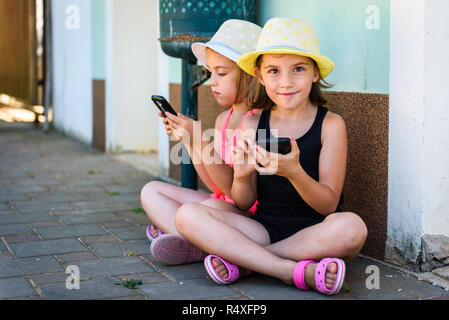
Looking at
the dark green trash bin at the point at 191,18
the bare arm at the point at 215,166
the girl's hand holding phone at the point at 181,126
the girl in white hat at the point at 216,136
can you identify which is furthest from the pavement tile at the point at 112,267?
the dark green trash bin at the point at 191,18

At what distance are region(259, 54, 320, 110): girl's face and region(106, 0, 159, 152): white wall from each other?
451cm

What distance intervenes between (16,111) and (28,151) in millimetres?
6258

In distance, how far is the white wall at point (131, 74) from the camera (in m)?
7.31

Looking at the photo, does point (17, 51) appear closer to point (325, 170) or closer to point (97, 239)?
point (97, 239)

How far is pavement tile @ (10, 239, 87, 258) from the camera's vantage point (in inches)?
135

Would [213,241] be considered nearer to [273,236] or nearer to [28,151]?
[273,236]

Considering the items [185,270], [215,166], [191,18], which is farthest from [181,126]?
[191,18]

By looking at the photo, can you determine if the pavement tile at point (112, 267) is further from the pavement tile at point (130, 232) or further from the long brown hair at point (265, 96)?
the long brown hair at point (265, 96)

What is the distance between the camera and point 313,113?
122 inches

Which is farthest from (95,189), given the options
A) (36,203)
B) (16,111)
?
(16,111)

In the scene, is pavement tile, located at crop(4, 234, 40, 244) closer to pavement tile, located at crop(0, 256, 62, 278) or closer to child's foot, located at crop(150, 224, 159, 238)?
pavement tile, located at crop(0, 256, 62, 278)

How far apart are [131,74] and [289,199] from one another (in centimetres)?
471

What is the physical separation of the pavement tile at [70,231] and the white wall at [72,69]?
4.46 m

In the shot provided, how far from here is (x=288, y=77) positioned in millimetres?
2941
